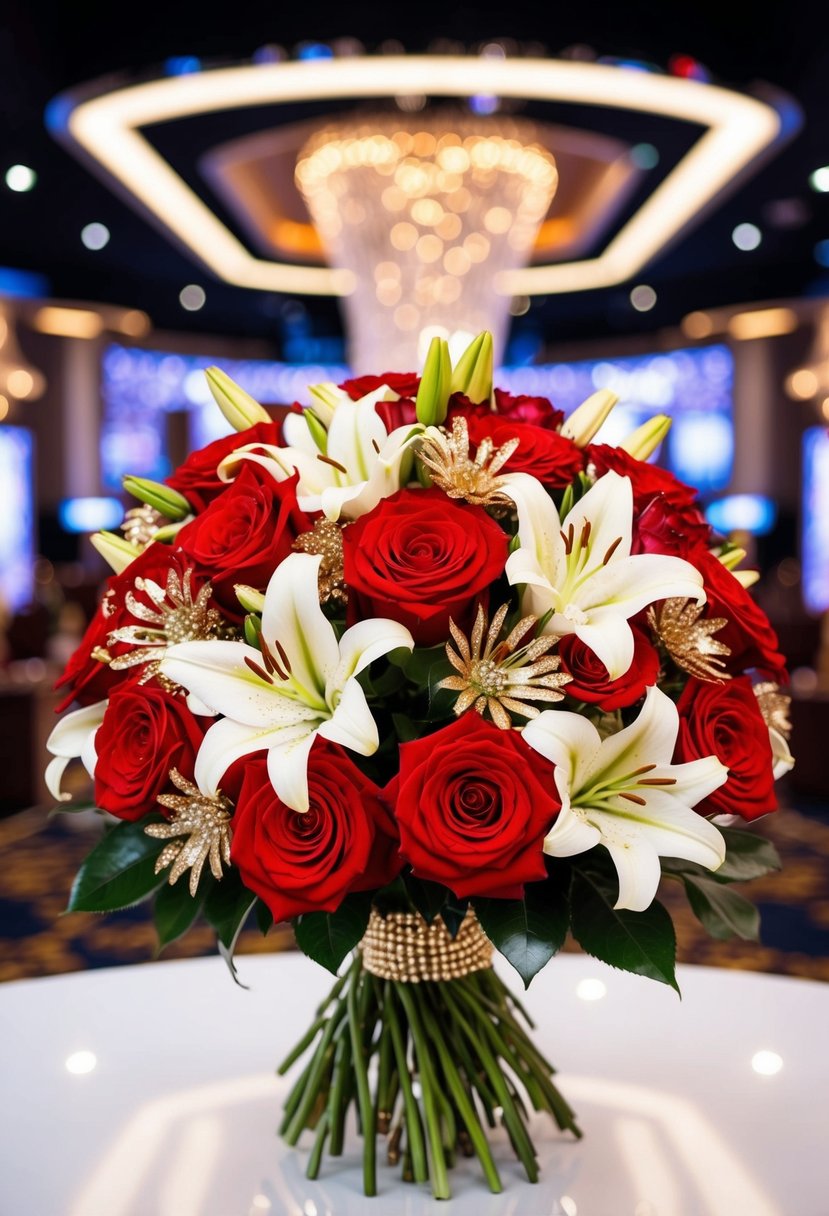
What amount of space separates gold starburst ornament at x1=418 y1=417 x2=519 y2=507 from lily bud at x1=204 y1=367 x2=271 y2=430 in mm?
197

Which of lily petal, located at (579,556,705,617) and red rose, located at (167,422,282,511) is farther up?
red rose, located at (167,422,282,511)

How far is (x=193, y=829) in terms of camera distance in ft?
2.40

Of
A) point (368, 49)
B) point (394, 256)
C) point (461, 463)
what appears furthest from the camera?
point (394, 256)

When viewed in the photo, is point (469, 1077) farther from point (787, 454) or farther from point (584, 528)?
point (787, 454)

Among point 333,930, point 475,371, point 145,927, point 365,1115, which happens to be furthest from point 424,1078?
point 145,927

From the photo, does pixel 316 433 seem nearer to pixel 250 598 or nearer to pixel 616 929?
pixel 250 598

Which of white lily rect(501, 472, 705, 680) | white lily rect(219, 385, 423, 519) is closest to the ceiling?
white lily rect(219, 385, 423, 519)

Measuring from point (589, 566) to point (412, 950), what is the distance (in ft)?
1.04

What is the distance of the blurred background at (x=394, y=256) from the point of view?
17.2 feet

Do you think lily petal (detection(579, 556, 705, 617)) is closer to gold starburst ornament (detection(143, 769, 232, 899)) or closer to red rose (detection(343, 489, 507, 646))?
red rose (detection(343, 489, 507, 646))

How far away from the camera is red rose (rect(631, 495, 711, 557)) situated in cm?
77

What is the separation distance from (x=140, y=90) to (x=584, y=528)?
587 cm

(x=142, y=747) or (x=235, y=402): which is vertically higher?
(x=235, y=402)

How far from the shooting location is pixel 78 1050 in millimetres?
1022
